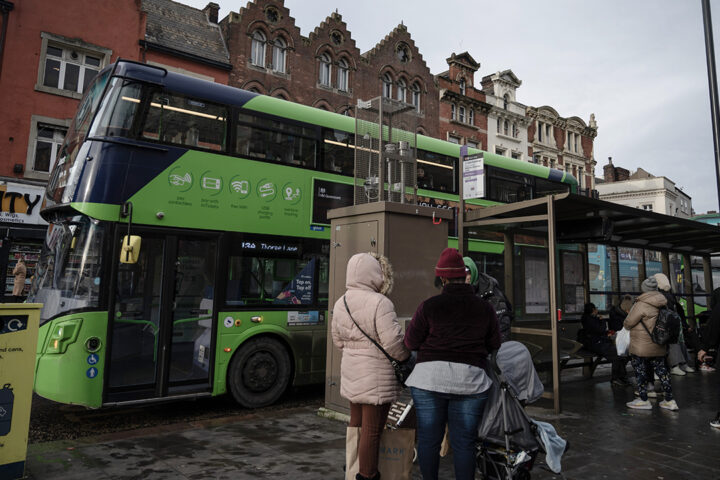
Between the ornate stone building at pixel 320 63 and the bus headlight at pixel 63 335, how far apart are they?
15.4m

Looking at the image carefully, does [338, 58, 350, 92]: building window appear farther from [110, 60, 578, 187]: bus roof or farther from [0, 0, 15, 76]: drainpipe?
[110, 60, 578, 187]: bus roof

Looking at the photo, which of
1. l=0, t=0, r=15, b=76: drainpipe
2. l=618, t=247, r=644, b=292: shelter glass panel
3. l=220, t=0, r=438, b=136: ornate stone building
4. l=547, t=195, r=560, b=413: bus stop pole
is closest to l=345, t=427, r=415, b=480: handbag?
l=547, t=195, r=560, b=413: bus stop pole

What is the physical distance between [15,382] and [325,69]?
22.4 meters

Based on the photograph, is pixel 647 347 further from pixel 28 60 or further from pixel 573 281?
pixel 28 60

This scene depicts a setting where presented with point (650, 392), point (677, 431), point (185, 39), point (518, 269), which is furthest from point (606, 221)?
point (185, 39)

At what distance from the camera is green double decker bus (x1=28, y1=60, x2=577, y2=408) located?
6.45m

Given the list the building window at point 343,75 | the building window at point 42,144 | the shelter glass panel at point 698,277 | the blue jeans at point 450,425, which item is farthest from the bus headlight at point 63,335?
the building window at point 343,75

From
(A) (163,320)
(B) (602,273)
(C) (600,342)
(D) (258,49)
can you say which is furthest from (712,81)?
(D) (258,49)

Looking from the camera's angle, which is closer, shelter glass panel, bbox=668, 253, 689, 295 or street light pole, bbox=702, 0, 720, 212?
street light pole, bbox=702, 0, 720, 212

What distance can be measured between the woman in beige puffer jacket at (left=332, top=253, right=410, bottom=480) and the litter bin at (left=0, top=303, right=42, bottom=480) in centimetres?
282

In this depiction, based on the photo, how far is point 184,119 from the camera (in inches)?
292

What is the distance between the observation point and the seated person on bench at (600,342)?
30.7 ft

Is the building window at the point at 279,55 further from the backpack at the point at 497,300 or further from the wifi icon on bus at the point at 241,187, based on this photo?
the backpack at the point at 497,300

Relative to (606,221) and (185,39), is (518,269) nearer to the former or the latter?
(606,221)
